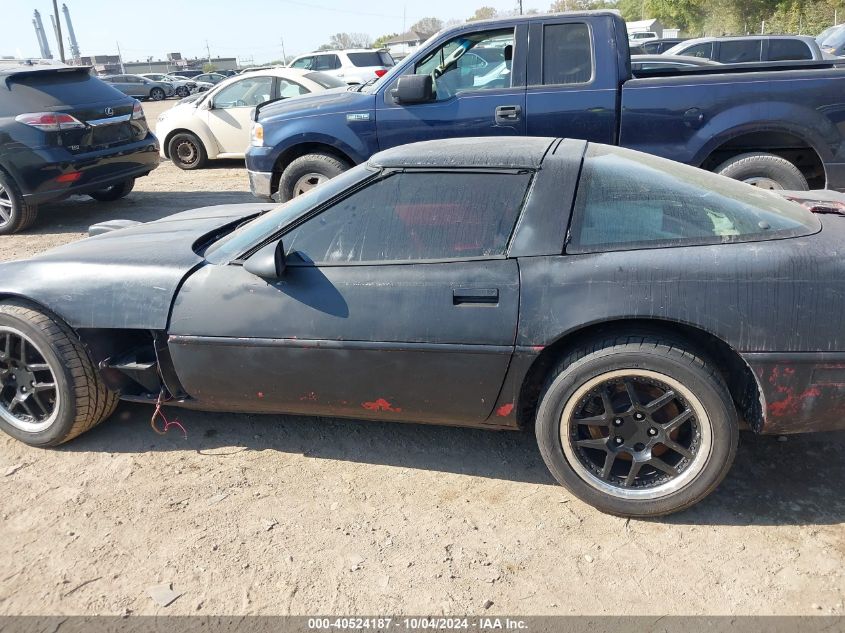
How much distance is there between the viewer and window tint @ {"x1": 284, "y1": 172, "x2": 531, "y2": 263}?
2875 mm

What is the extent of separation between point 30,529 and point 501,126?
14.8 feet

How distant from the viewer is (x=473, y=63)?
6.04 meters

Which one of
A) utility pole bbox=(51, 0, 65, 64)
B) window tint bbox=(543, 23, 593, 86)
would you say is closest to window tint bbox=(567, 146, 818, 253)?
window tint bbox=(543, 23, 593, 86)

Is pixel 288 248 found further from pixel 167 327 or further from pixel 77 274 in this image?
pixel 77 274

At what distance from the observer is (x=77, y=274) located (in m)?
3.29

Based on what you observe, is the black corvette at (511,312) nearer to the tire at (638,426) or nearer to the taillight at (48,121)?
the tire at (638,426)

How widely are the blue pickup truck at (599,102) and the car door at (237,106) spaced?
444 cm

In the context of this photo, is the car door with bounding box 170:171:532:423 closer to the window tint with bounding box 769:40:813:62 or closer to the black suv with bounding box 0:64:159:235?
the black suv with bounding box 0:64:159:235

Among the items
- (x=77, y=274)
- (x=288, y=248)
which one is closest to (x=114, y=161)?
(x=77, y=274)

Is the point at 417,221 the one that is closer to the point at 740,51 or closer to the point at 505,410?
the point at 505,410

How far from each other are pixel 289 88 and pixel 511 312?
8.57 meters

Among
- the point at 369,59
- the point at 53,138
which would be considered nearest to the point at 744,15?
the point at 369,59

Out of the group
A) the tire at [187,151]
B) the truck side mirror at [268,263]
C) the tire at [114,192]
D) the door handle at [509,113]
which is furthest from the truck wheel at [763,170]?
the tire at [187,151]

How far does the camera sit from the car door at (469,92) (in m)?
5.87
